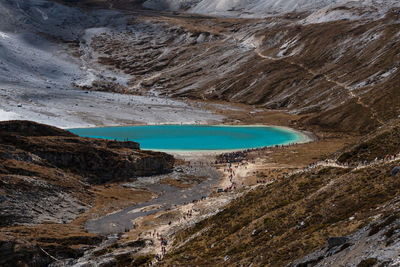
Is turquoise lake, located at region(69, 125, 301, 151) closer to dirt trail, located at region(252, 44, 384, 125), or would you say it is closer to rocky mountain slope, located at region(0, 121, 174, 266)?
dirt trail, located at region(252, 44, 384, 125)

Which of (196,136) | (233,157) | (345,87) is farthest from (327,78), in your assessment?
(233,157)

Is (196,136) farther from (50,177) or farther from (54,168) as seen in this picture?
(50,177)

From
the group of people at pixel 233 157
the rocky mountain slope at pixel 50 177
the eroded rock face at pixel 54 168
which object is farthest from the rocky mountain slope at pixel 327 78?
the rocky mountain slope at pixel 50 177

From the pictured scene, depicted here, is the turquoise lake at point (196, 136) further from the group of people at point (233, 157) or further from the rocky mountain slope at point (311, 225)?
the rocky mountain slope at point (311, 225)

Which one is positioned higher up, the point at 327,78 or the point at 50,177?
the point at 327,78

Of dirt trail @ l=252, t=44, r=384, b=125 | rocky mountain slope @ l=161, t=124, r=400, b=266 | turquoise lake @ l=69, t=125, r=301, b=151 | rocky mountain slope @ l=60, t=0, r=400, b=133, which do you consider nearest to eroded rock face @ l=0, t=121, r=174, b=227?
rocky mountain slope @ l=161, t=124, r=400, b=266
